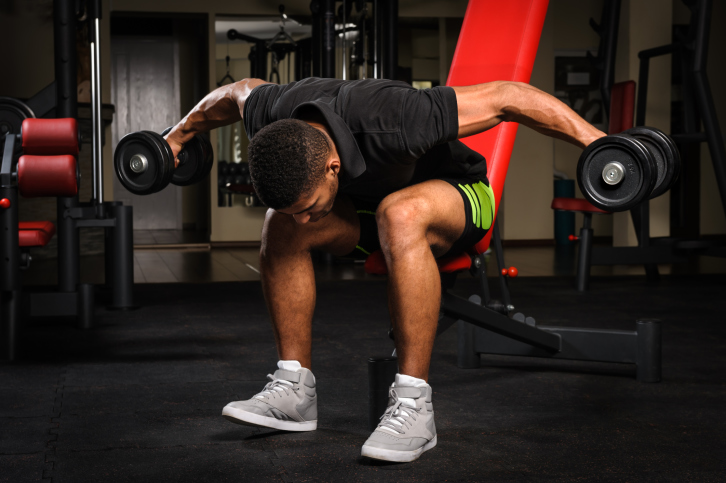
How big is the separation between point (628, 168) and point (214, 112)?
2.53ft

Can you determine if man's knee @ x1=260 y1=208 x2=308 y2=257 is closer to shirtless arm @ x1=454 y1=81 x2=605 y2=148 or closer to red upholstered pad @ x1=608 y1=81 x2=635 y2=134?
shirtless arm @ x1=454 y1=81 x2=605 y2=148

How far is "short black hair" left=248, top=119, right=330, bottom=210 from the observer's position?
112cm

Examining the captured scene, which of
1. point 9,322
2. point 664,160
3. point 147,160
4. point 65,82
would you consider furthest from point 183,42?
point 664,160

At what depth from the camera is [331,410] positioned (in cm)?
→ 159

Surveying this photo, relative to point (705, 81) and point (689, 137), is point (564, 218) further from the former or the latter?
point (705, 81)

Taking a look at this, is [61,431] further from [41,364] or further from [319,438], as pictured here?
[41,364]

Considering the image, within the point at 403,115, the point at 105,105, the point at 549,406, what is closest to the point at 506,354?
the point at 549,406

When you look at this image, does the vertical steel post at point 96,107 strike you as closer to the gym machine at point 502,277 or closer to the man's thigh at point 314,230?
the gym machine at point 502,277

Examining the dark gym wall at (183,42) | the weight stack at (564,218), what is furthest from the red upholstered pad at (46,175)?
the dark gym wall at (183,42)

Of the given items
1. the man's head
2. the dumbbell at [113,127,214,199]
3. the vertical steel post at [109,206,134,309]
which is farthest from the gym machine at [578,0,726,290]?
the man's head

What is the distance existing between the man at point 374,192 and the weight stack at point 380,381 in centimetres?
7

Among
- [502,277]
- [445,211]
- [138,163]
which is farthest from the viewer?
[502,277]

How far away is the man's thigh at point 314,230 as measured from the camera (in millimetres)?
1379

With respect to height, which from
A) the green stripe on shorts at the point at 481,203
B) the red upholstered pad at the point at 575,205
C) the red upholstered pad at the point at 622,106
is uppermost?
the red upholstered pad at the point at 622,106
